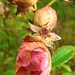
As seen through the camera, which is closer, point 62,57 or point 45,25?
point 45,25

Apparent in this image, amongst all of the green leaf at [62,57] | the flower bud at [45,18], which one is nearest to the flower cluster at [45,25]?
the flower bud at [45,18]

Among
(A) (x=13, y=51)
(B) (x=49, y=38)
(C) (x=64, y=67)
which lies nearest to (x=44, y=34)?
(B) (x=49, y=38)

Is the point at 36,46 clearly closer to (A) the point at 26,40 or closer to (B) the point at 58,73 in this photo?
(A) the point at 26,40

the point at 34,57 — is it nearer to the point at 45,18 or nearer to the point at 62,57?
the point at 45,18

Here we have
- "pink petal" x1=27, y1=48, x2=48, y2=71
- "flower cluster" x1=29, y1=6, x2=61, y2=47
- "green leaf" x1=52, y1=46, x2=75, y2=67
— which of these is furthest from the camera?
"green leaf" x1=52, y1=46, x2=75, y2=67

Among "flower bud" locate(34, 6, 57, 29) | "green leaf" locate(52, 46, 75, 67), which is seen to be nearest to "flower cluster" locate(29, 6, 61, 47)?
"flower bud" locate(34, 6, 57, 29)

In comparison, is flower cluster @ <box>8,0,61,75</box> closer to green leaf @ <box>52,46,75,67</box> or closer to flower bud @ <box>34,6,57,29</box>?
flower bud @ <box>34,6,57,29</box>

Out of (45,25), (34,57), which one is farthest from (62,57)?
(34,57)

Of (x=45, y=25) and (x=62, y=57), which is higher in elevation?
(x=45, y=25)
